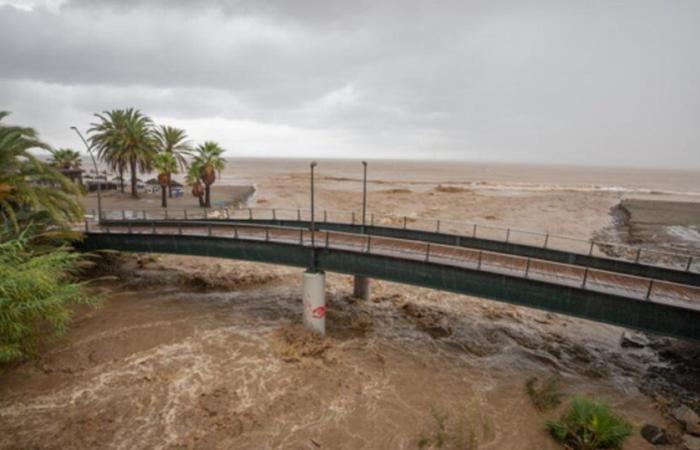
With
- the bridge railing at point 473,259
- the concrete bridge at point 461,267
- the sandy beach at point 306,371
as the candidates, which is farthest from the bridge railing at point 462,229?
the sandy beach at point 306,371

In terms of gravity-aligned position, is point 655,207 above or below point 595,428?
above

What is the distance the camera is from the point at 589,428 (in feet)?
39.0

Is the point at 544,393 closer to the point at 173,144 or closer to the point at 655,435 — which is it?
the point at 655,435

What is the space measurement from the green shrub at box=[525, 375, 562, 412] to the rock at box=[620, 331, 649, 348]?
7.02m

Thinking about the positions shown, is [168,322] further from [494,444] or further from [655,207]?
[655,207]

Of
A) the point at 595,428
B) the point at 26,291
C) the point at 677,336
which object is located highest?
the point at 26,291

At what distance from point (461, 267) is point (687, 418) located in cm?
949

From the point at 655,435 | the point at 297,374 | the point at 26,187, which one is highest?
the point at 26,187

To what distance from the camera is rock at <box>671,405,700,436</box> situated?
1234cm

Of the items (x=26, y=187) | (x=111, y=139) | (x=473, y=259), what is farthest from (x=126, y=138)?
(x=473, y=259)

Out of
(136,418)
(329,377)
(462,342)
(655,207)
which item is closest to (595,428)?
(462,342)

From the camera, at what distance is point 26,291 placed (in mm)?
11516

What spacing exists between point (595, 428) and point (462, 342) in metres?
7.63

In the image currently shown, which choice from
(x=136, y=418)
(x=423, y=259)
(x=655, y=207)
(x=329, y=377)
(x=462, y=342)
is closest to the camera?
(x=136, y=418)
